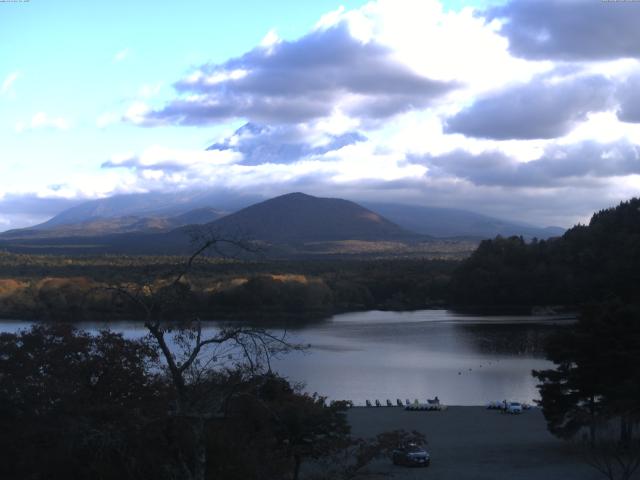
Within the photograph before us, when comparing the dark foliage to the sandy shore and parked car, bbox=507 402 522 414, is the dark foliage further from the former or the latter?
parked car, bbox=507 402 522 414

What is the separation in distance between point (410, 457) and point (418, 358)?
22.1 metres

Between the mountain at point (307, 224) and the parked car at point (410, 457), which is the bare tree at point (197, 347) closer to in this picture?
the parked car at point (410, 457)

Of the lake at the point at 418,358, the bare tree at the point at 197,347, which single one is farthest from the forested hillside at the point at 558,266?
the bare tree at the point at 197,347

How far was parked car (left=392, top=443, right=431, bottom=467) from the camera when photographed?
15.7 meters

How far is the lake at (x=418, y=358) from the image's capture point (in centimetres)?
2930

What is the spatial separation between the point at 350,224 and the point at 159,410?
185 meters

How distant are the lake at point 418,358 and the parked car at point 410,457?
5196mm

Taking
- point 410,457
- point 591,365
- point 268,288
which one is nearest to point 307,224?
point 268,288

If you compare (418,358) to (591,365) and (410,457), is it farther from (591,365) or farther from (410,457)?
(410,457)

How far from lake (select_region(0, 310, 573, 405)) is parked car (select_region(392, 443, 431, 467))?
17.0ft

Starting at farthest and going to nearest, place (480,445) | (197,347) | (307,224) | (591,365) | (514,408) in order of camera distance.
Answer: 1. (307,224)
2. (514,408)
3. (480,445)
4. (591,365)
5. (197,347)

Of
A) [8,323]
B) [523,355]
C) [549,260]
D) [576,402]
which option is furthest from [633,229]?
→ [576,402]

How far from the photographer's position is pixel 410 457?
51.5 feet

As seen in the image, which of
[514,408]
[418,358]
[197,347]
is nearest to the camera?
[197,347]
